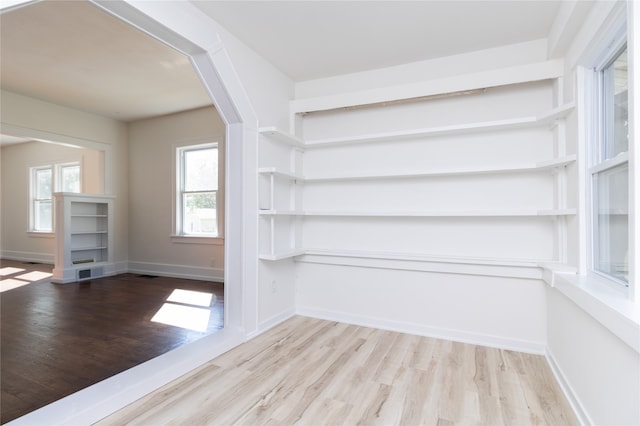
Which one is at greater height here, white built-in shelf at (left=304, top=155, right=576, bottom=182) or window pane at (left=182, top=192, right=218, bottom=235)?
white built-in shelf at (left=304, top=155, right=576, bottom=182)

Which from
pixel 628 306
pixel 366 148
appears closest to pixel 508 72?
pixel 366 148

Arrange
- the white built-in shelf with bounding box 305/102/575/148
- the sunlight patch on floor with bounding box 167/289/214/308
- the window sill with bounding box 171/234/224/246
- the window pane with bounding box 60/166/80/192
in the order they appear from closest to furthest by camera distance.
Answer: the white built-in shelf with bounding box 305/102/575/148, the sunlight patch on floor with bounding box 167/289/214/308, the window sill with bounding box 171/234/224/246, the window pane with bounding box 60/166/80/192

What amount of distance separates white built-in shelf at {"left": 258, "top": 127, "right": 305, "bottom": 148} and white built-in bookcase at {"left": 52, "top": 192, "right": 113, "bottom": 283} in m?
4.22

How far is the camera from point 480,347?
273cm

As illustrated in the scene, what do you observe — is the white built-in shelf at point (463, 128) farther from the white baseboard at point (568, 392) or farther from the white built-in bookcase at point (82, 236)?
the white built-in bookcase at point (82, 236)

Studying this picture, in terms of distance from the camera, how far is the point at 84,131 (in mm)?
5516

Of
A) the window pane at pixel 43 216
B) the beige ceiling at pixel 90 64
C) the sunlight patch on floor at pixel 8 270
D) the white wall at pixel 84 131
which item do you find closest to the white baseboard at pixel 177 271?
the white wall at pixel 84 131

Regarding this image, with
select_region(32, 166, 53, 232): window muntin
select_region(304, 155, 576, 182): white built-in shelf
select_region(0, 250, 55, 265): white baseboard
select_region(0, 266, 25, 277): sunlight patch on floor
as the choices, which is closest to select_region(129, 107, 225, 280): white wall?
select_region(0, 266, 25, 277): sunlight patch on floor

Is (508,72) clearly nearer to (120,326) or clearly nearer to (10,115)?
(120,326)

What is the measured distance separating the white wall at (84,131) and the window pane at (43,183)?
2.71 meters

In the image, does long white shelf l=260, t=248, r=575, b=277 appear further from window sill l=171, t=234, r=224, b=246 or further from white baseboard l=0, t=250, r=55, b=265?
white baseboard l=0, t=250, r=55, b=265

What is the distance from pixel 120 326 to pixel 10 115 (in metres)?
3.94

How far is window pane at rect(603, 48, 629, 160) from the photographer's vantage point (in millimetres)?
1667

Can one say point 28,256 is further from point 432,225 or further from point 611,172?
point 611,172
